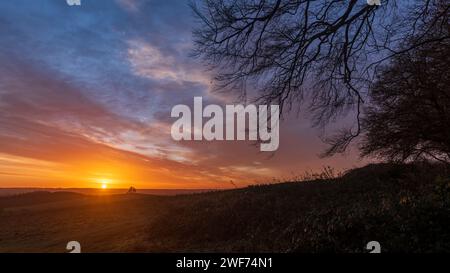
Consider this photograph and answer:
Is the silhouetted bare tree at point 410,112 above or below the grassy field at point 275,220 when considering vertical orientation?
above

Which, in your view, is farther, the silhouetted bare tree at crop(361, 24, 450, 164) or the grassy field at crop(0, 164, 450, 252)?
the silhouetted bare tree at crop(361, 24, 450, 164)

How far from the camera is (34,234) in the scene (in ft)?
55.3

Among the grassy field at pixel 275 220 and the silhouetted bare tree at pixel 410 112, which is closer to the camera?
the grassy field at pixel 275 220

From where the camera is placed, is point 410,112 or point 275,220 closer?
point 275,220

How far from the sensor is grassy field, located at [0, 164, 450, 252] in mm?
8594

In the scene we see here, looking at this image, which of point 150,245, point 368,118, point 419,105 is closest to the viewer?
point 150,245

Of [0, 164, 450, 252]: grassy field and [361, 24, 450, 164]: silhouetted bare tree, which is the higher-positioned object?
[361, 24, 450, 164]: silhouetted bare tree

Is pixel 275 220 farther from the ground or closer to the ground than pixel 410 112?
closer to the ground

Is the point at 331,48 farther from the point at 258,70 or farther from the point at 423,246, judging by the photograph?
the point at 423,246

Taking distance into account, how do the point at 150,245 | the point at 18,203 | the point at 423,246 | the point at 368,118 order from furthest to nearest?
the point at 18,203 < the point at 368,118 < the point at 150,245 < the point at 423,246

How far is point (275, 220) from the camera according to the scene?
45.7ft

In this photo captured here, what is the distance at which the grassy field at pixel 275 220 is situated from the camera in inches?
338
